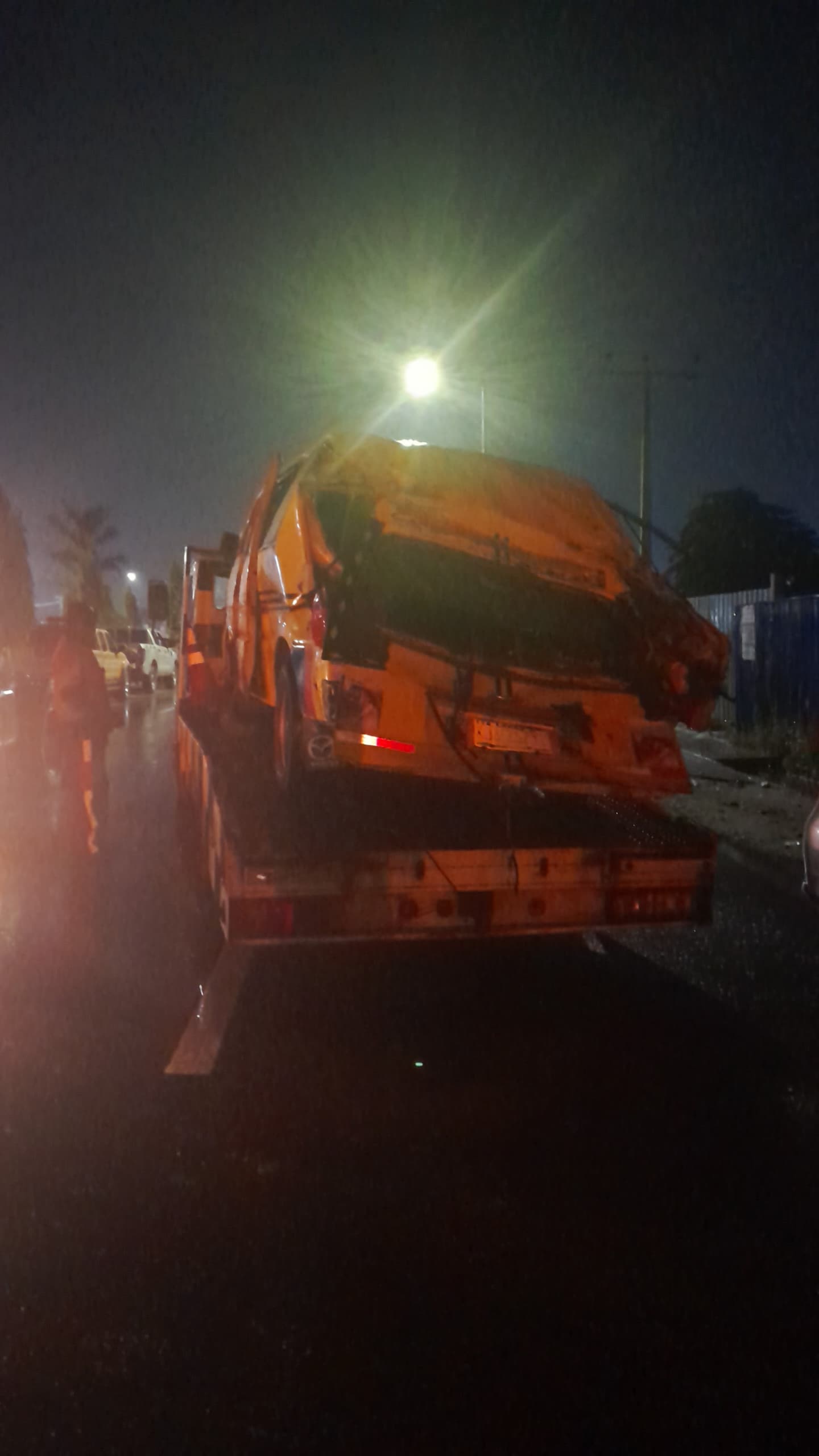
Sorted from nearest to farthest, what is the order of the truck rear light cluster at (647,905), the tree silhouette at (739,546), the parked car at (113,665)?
the truck rear light cluster at (647,905), the parked car at (113,665), the tree silhouette at (739,546)

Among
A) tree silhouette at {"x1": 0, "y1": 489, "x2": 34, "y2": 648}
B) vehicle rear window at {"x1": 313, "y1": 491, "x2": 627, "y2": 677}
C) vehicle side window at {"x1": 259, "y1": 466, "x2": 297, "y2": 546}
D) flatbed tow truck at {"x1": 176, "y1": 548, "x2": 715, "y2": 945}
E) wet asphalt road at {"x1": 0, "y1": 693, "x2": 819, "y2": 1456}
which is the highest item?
tree silhouette at {"x1": 0, "y1": 489, "x2": 34, "y2": 648}

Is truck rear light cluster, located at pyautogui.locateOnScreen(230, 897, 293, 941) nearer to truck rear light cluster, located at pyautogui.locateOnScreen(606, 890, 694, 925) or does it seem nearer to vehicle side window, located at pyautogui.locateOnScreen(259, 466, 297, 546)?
truck rear light cluster, located at pyautogui.locateOnScreen(606, 890, 694, 925)

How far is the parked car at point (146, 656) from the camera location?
124 feet

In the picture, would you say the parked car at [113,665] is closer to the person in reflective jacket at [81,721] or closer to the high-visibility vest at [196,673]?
the high-visibility vest at [196,673]

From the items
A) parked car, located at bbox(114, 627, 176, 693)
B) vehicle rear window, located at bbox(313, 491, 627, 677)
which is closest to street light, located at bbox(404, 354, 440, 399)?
vehicle rear window, located at bbox(313, 491, 627, 677)

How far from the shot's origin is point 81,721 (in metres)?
11.0

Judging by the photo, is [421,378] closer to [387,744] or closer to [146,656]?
[387,744]

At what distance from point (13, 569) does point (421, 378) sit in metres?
38.6

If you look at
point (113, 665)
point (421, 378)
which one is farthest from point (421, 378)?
point (113, 665)

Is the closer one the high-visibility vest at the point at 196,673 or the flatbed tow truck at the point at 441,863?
the flatbed tow truck at the point at 441,863

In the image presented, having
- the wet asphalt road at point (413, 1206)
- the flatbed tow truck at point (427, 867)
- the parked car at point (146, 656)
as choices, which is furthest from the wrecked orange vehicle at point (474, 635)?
the parked car at point (146, 656)

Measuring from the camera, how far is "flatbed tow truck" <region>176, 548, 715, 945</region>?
5.72 meters

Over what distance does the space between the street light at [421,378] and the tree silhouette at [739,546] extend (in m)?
29.4

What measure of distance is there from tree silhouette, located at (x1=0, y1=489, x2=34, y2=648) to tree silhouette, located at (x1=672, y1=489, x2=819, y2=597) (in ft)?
80.0
